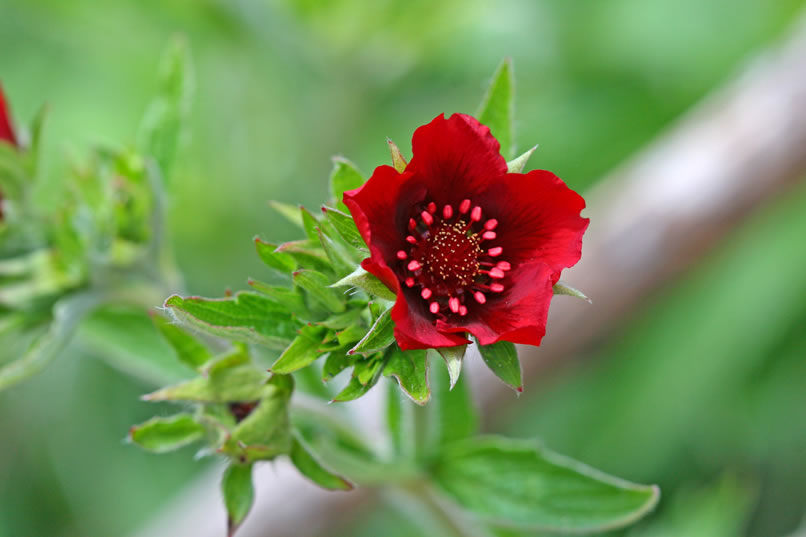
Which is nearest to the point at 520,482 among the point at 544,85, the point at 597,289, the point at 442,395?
the point at 442,395

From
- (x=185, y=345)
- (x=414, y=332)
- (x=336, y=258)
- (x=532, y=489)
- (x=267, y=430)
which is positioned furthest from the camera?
(x=532, y=489)

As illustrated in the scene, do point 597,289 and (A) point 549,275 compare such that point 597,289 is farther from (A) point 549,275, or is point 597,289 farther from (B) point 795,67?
(A) point 549,275

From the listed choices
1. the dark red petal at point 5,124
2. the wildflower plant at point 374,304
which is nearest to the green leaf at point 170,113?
the wildflower plant at point 374,304

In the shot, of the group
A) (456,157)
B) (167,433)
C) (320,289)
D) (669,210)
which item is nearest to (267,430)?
(167,433)

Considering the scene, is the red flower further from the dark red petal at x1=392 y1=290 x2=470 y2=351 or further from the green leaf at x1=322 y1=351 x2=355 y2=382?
the green leaf at x1=322 y1=351 x2=355 y2=382

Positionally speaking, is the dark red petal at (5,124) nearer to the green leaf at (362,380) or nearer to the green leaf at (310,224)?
the green leaf at (310,224)

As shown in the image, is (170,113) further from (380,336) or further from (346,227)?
(380,336)

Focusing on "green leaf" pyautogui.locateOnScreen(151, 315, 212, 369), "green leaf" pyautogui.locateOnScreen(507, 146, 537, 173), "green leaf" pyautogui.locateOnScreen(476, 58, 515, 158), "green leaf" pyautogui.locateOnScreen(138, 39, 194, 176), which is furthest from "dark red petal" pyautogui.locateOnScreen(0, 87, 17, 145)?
"green leaf" pyautogui.locateOnScreen(507, 146, 537, 173)

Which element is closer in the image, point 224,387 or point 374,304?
point 374,304
